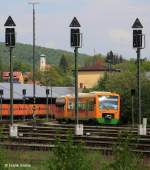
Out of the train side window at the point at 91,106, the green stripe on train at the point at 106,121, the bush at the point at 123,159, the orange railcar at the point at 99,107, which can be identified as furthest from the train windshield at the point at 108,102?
the bush at the point at 123,159

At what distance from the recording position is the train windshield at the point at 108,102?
50094 millimetres

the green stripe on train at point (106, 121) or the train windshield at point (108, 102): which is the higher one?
the train windshield at point (108, 102)

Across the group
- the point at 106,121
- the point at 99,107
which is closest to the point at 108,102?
the point at 99,107

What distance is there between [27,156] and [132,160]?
11320 mm

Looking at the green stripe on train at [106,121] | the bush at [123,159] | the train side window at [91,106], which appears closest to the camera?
the bush at [123,159]

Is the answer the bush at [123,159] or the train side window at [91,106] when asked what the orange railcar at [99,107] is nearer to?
the train side window at [91,106]

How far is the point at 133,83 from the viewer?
217ft

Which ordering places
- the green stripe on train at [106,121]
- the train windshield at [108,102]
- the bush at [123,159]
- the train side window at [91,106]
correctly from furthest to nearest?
the green stripe on train at [106,121] → the train windshield at [108,102] → the train side window at [91,106] → the bush at [123,159]

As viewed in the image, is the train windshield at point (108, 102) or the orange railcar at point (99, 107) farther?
the train windshield at point (108, 102)

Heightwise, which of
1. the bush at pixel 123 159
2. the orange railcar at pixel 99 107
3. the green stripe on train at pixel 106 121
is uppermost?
the bush at pixel 123 159

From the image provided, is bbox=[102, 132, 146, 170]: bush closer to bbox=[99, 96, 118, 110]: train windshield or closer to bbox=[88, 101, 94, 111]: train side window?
bbox=[88, 101, 94, 111]: train side window

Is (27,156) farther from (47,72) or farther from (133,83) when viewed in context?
(47,72)

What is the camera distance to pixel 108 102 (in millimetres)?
50844

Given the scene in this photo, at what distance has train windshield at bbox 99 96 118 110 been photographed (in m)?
50.1
